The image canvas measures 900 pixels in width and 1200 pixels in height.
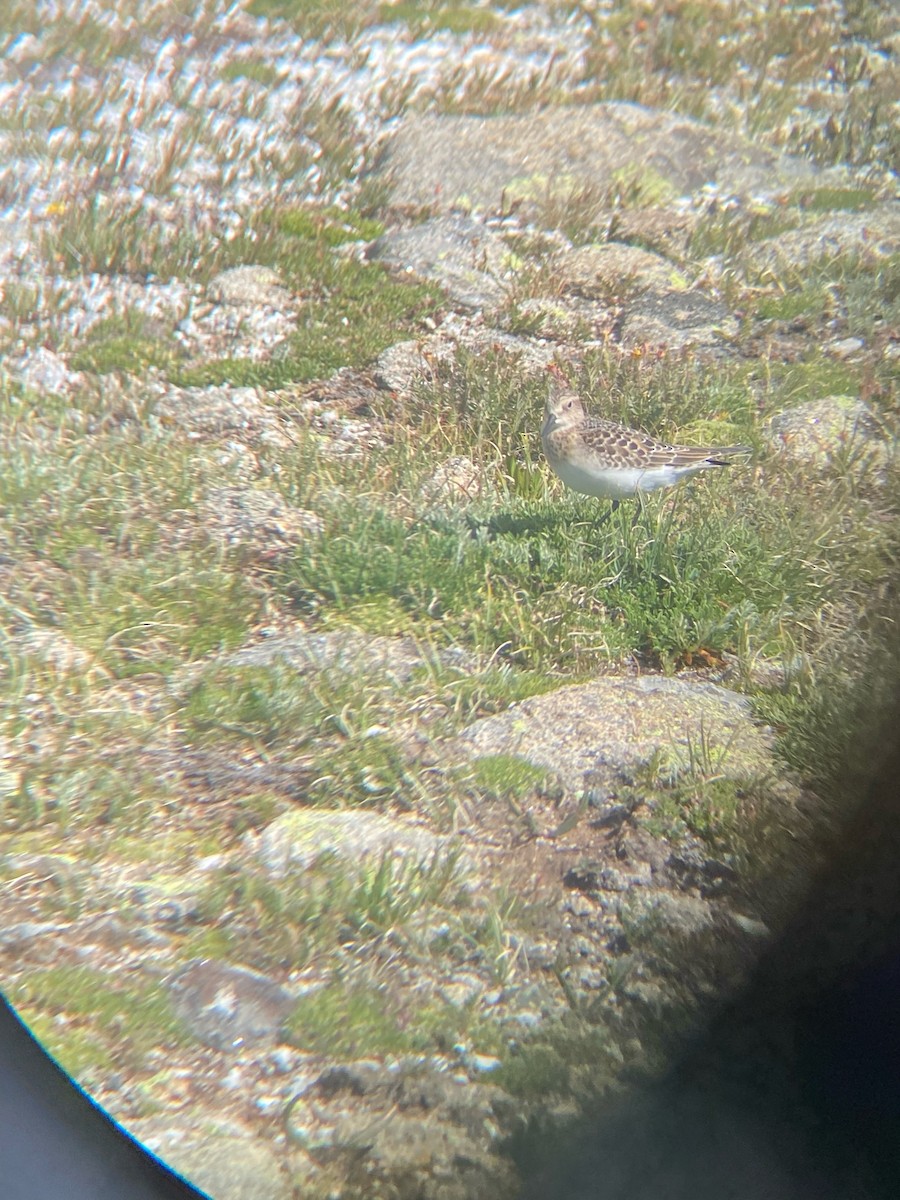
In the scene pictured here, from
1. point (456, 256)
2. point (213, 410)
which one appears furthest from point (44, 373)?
point (456, 256)

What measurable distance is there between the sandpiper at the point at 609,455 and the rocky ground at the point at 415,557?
7.5 inches

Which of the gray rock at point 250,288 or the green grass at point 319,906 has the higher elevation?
the gray rock at point 250,288

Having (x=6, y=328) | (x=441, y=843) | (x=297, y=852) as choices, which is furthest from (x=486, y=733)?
(x=6, y=328)

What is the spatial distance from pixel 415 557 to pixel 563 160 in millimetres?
4579

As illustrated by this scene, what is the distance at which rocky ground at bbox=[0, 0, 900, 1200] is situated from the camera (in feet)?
11.3

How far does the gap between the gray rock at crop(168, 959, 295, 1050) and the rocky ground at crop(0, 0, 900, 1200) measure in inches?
0.5

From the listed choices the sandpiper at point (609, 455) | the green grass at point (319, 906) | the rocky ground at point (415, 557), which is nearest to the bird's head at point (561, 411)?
the sandpiper at point (609, 455)

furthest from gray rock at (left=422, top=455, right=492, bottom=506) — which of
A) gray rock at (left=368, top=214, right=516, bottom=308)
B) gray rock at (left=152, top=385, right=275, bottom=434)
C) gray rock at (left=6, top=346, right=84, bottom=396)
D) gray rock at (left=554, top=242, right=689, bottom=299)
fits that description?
gray rock at (left=6, top=346, right=84, bottom=396)

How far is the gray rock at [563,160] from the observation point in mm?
7902

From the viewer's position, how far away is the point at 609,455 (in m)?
5.47

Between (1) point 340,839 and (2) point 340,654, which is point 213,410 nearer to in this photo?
(2) point 340,654

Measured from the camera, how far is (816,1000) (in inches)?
142

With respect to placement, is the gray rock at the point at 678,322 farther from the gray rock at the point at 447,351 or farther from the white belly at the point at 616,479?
the white belly at the point at 616,479

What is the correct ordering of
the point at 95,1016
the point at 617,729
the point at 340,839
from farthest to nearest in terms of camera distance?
the point at 617,729, the point at 340,839, the point at 95,1016
